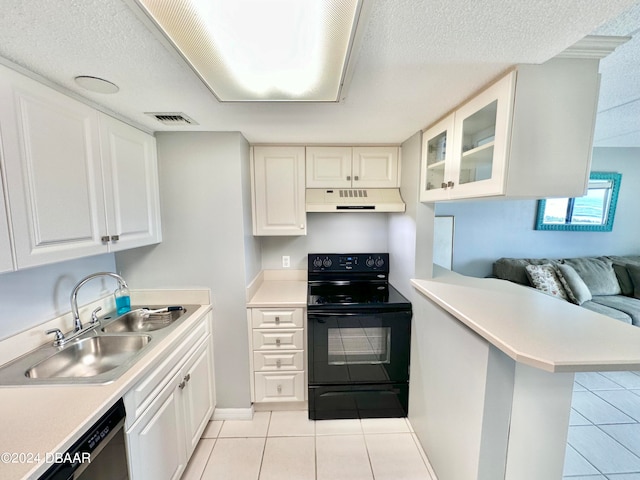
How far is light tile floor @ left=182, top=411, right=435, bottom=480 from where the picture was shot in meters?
1.62

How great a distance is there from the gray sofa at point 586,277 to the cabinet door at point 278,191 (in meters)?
2.60

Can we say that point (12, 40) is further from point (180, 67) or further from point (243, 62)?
point (243, 62)

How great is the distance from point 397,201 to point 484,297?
97cm

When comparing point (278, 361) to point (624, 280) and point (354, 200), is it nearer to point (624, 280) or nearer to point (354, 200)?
point (354, 200)

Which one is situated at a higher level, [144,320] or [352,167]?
[352,167]

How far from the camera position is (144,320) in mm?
1809

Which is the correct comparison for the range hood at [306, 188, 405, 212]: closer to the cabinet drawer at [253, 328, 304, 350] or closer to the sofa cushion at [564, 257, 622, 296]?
the cabinet drawer at [253, 328, 304, 350]

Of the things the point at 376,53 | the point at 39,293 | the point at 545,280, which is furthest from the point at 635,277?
the point at 39,293

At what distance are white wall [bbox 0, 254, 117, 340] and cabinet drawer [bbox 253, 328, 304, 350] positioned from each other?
112 centimetres

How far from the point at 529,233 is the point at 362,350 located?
9.09 ft

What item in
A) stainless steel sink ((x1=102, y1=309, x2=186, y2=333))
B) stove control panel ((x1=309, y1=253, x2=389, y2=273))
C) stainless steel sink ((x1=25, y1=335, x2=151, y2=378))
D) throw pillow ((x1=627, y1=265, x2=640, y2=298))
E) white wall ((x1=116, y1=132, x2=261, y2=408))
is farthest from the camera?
throw pillow ((x1=627, y1=265, x2=640, y2=298))

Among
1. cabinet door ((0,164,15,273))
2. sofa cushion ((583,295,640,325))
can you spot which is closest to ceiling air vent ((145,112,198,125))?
cabinet door ((0,164,15,273))

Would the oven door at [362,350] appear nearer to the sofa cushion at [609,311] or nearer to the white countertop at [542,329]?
the white countertop at [542,329]

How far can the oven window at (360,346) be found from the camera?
1.97 m
